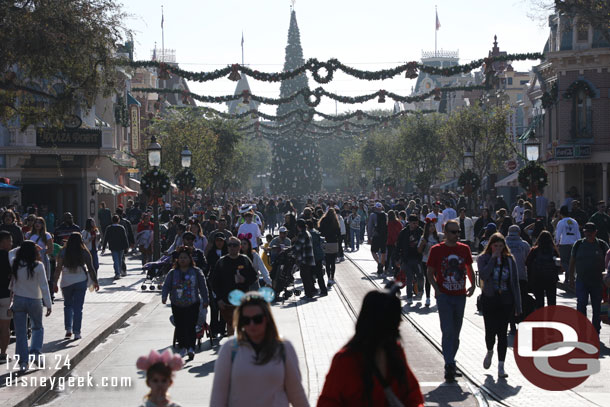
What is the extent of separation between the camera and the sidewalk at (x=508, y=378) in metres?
10.0

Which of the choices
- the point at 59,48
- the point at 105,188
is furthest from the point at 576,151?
the point at 59,48

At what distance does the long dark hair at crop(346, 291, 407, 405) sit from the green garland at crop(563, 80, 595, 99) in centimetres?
3871

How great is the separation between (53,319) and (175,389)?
6.68 m

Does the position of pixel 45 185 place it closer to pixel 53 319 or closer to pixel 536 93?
pixel 536 93

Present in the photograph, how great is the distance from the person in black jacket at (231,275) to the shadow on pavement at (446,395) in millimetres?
3266

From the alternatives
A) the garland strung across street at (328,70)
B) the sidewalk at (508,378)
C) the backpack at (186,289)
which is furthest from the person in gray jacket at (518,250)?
the garland strung across street at (328,70)

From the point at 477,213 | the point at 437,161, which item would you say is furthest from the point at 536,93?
the point at 437,161

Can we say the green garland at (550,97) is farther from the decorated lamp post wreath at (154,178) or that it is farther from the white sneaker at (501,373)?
the white sneaker at (501,373)

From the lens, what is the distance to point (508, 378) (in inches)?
441

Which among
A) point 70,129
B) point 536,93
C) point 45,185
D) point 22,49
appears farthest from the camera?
point 536,93

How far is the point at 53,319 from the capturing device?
16.9 meters

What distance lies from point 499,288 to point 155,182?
18.2m

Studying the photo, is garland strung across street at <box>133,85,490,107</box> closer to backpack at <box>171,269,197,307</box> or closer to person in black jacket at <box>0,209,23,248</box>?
person in black jacket at <box>0,209,23,248</box>

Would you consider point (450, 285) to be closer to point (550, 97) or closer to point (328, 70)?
point (328, 70)
